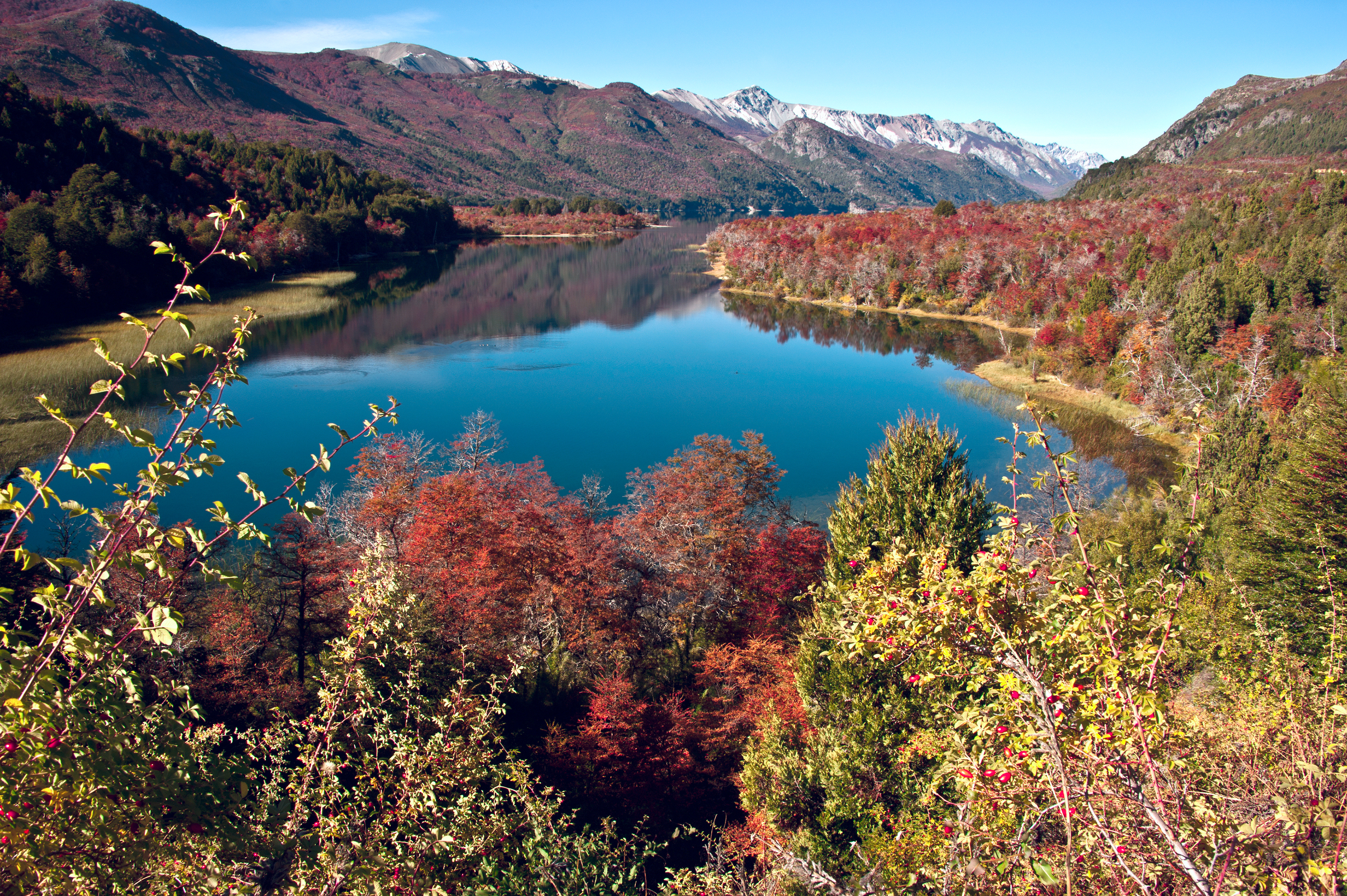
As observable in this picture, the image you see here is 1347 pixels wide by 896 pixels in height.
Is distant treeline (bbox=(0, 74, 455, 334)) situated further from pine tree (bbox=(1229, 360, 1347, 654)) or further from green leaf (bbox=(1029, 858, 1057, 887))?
pine tree (bbox=(1229, 360, 1347, 654))

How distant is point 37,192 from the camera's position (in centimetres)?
5791

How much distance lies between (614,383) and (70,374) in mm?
30210

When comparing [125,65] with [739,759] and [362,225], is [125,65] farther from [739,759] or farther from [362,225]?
[739,759]

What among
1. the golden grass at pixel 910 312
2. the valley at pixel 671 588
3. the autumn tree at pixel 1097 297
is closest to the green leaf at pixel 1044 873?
the valley at pixel 671 588

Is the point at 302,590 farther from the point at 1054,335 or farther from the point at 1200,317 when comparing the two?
the point at 1054,335

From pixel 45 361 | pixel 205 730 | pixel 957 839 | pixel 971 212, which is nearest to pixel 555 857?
pixel 205 730

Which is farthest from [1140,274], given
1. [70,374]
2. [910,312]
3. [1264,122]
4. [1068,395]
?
[1264,122]

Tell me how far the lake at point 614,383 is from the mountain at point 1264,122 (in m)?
68.8

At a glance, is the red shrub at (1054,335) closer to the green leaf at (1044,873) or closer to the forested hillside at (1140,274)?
the forested hillside at (1140,274)

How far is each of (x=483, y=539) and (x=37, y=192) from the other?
6570 centimetres

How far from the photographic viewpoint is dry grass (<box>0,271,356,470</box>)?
2991 centimetres

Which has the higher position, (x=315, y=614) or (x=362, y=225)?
(x=362, y=225)

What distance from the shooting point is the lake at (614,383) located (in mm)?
34281

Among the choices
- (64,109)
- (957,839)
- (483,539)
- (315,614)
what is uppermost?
(64,109)
